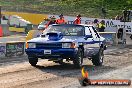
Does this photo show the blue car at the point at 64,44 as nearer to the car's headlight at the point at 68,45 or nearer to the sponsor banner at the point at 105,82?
the car's headlight at the point at 68,45

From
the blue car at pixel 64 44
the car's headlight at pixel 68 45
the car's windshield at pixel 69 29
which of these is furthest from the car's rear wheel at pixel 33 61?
the car's headlight at pixel 68 45

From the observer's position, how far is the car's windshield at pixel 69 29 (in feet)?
52.3

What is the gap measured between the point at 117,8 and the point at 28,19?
15043 mm

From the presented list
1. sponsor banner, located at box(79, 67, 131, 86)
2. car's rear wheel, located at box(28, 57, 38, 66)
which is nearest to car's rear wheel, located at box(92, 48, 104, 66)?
car's rear wheel, located at box(28, 57, 38, 66)

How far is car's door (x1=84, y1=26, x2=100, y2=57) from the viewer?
16.2 meters

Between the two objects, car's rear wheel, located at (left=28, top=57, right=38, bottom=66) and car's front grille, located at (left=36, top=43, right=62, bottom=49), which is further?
car's rear wheel, located at (left=28, top=57, right=38, bottom=66)

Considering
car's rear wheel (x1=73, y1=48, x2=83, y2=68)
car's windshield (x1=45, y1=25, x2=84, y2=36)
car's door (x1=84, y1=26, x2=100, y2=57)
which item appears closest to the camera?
car's rear wheel (x1=73, y1=48, x2=83, y2=68)

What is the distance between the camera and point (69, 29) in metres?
16.1

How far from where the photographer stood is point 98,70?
15.5 meters

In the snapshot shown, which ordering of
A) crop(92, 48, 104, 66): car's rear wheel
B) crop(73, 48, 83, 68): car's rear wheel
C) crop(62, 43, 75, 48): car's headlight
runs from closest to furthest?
crop(62, 43, 75, 48): car's headlight < crop(73, 48, 83, 68): car's rear wheel < crop(92, 48, 104, 66): car's rear wheel

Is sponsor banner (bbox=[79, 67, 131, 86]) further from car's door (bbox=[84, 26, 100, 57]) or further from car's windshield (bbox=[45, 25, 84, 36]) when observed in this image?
car's door (bbox=[84, 26, 100, 57])

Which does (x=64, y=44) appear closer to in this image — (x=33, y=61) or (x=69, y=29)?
(x=69, y=29)

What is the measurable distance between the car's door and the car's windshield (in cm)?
29

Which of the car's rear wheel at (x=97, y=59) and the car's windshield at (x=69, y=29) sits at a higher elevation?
the car's windshield at (x=69, y=29)
